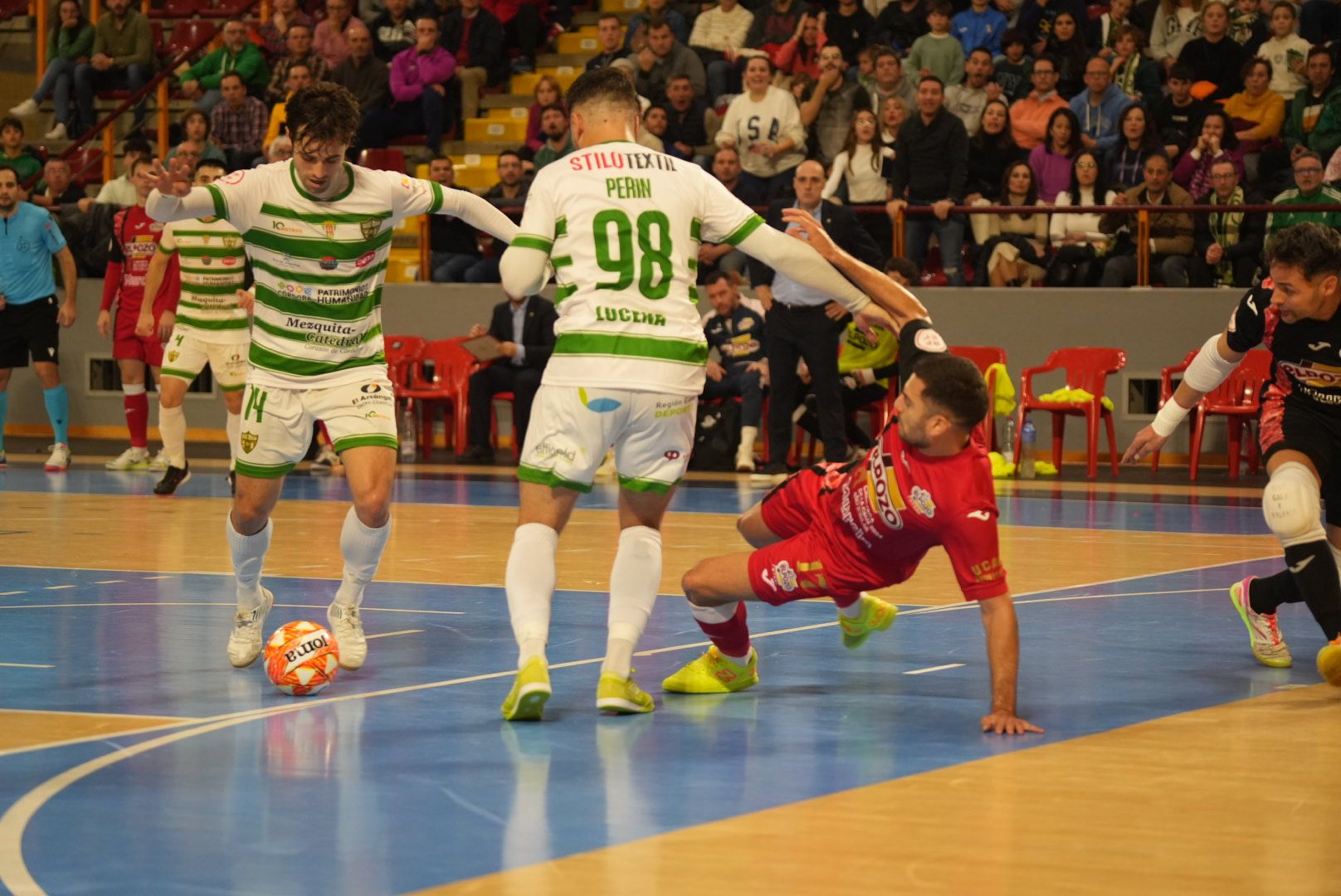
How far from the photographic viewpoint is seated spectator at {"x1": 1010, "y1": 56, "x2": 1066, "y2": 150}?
62.5 feet

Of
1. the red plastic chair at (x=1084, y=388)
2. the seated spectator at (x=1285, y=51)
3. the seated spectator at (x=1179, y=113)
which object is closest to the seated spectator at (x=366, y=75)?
the red plastic chair at (x=1084, y=388)

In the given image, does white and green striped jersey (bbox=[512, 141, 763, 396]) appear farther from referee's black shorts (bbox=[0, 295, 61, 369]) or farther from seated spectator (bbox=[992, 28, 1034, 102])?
seated spectator (bbox=[992, 28, 1034, 102])

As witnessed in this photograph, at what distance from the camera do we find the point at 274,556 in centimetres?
1106

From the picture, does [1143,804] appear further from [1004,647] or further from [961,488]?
[961,488]

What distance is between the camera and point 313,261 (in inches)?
301

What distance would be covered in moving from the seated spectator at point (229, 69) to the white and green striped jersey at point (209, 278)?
8756 millimetres

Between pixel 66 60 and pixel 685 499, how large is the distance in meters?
14.2

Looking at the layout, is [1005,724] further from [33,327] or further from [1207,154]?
[33,327]

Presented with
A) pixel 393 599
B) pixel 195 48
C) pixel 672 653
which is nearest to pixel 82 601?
pixel 393 599

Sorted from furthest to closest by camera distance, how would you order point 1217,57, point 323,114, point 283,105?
1. point 283,105
2. point 1217,57
3. point 323,114

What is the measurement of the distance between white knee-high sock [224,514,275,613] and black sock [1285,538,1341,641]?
404 cm

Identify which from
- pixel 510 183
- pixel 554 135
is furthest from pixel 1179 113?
pixel 510 183

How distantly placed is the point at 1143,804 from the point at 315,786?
89.0 inches

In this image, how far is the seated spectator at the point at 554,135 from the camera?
20500 mm
